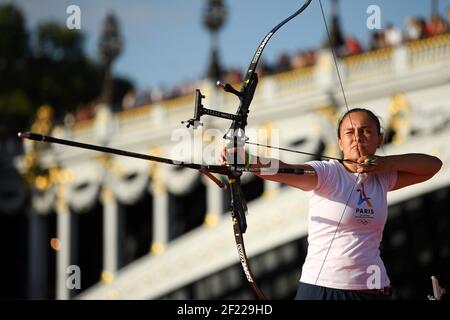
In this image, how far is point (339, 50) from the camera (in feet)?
71.3

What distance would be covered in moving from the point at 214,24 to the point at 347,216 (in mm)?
19960

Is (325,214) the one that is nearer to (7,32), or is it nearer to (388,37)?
(388,37)

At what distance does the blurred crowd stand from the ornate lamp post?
0.38 m

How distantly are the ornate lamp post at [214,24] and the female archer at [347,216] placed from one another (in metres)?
19.4

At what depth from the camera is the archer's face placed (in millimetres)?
5609

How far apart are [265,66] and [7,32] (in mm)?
18642

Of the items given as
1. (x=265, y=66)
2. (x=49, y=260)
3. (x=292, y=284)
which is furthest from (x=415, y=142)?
(x=49, y=260)

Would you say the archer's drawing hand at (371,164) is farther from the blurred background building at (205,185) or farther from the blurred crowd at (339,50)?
the blurred crowd at (339,50)

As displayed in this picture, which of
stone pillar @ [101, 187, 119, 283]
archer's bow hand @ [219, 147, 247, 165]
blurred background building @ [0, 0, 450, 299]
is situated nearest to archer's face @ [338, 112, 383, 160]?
archer's bow hand @ [219, 147, 247, 165]

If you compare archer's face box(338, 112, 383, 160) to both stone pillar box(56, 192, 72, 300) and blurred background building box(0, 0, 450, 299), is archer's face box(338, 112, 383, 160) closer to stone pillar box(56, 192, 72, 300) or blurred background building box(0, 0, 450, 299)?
blurred background building box(0, 0, 450, 299)

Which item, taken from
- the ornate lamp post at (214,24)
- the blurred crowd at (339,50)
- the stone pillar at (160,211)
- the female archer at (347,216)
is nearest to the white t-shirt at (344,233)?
the female archer at (347,216)

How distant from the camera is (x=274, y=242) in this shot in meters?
19.9
